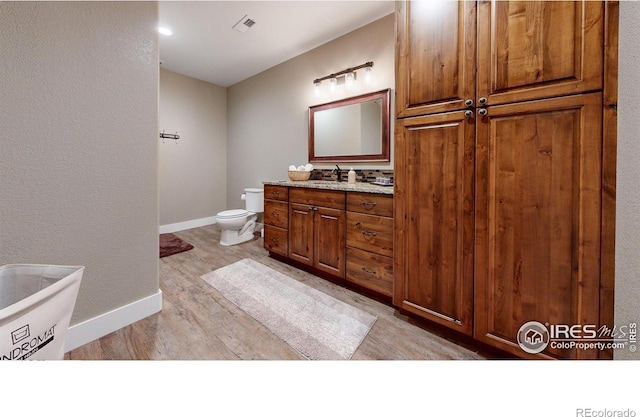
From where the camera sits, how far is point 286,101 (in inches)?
139

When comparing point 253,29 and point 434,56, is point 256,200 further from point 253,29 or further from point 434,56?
point 434,56

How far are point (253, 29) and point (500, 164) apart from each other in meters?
2.76

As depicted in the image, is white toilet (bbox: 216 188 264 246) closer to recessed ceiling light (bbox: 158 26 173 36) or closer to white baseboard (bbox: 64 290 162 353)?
white baseboard (bbox: 64 290 162 353)

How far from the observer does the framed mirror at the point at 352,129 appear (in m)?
2.57

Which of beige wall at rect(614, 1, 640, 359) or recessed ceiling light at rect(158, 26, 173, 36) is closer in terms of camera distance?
beige wall at rect(614, 1, 640, 359)

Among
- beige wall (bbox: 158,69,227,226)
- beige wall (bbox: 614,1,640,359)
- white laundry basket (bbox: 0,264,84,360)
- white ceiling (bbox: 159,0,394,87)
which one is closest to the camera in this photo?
white laundry basket (bbox: 0,264,84,360)

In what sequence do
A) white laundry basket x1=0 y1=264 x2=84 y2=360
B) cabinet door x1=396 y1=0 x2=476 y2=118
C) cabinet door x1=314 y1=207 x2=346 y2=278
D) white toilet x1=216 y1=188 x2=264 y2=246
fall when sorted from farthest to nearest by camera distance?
white toilet x1=216 y1=188 x2=264 y2=246, cabinet door x1=314 y1=207 x2=346 y2=278, cabinet door x1=396 y1=0 x2=476 y2=118, white laundry basket x1=0 y1=264 x2=84 y2=360

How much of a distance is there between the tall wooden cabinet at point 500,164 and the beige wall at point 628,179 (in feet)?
0.21

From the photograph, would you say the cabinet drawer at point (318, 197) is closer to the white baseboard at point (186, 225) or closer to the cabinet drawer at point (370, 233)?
the cabinet drawer at point (370, 233)

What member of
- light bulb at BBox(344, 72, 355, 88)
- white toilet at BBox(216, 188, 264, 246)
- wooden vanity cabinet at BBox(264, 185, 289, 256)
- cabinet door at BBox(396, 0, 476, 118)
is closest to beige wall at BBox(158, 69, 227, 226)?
white toilet at BBox(216, 188, 264, 246)

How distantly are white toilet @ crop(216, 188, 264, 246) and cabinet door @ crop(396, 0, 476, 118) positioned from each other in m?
2.47

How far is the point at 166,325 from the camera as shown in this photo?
1.61 meters

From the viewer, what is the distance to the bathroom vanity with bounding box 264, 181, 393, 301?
1893 mm
